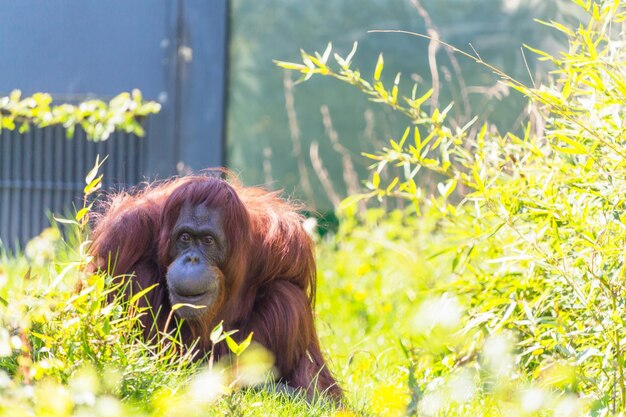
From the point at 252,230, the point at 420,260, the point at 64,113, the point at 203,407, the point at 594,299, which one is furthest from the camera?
the point at 420,260

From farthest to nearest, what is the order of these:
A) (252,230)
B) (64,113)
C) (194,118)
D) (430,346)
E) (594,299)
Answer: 1. (194,118)
2. (64,113)
3. (430,346)
4. (252,230)
5. (594,299)

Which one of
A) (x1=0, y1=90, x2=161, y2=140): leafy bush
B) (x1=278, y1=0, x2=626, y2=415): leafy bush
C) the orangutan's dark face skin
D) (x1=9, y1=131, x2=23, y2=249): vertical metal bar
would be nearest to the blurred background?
(x1=9, y1=131, x2=23, y2=249): vertical metal bar

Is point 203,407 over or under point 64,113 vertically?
under

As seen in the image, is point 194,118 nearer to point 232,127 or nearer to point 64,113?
point 232,127

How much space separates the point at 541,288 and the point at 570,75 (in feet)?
2.41

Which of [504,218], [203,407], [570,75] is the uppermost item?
[570,75]

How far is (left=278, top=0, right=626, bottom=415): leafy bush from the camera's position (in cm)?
280

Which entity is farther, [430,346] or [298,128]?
[298,128]

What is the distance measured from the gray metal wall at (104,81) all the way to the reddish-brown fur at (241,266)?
2484 millimetres

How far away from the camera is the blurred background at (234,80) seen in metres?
5.85

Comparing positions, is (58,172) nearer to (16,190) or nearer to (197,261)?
(16,190)

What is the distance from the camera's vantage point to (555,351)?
3.11 meters

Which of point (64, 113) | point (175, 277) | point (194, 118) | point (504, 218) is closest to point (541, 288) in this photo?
point (504, 218)

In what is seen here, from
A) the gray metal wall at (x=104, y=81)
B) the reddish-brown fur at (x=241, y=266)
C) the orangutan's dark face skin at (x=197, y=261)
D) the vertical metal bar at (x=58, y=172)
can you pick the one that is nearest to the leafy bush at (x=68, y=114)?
the reddish-brown fur at (x=241, y=266)
